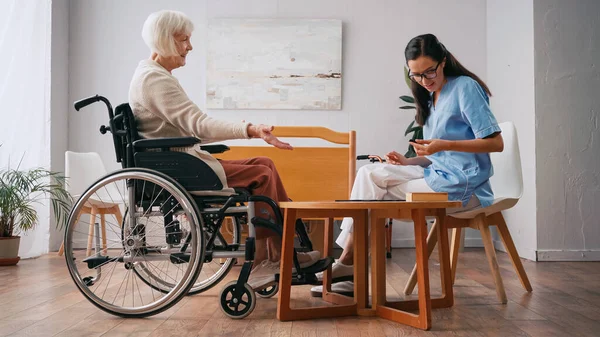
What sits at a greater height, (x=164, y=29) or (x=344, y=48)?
(x=344, y=48)

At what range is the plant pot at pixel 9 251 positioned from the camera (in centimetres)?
379

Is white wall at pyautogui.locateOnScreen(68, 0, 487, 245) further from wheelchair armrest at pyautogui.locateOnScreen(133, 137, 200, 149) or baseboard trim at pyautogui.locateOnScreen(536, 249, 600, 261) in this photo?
wheelchair armrest at pyautogui.locateOnScreen(133, 137, 200, 149)

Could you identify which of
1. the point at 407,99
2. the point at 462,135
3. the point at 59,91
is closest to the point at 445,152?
the point at 462,135

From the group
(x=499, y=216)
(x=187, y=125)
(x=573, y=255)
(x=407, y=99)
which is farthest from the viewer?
(x=407, y=99)

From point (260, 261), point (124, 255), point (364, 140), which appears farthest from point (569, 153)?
point (124, 255)

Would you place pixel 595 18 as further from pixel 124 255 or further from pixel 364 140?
pixel 124 255

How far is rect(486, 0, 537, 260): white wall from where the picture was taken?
13.4 ft

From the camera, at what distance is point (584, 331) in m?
1.86

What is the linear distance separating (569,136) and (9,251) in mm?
3509

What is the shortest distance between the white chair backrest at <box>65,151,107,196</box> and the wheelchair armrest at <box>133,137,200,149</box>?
7.83ft

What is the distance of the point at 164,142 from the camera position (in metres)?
2.05

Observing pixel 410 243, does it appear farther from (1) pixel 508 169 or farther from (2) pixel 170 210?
(2) pixel 170 210

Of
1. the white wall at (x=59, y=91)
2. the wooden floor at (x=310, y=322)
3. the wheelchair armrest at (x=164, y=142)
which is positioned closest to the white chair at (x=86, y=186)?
the white wall at (x=59, y=91)

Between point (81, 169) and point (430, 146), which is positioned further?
point (81, 169)
